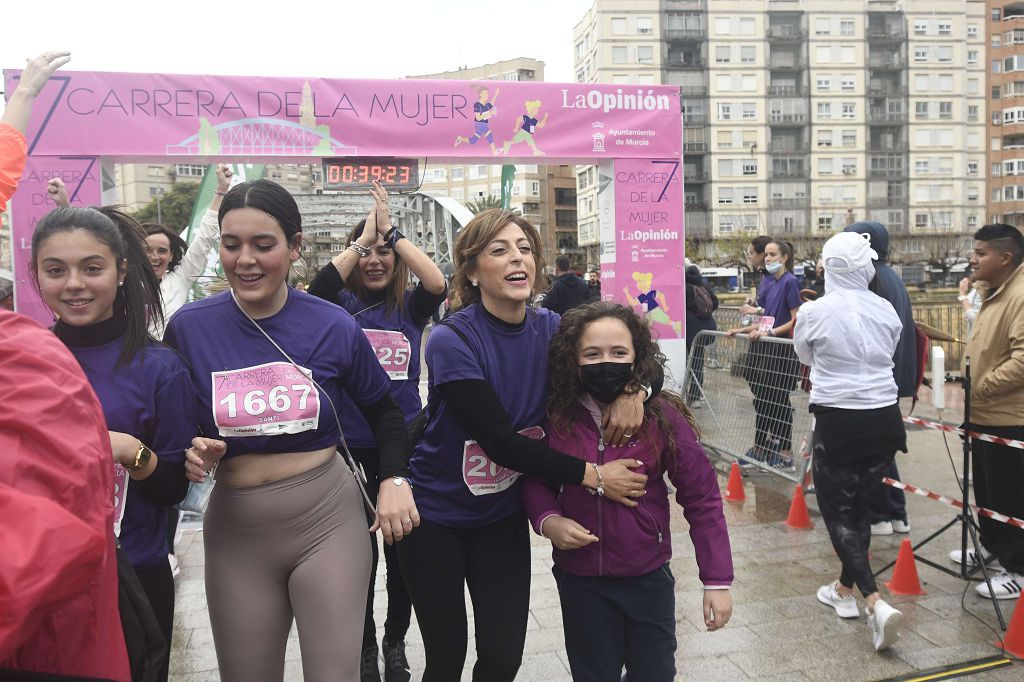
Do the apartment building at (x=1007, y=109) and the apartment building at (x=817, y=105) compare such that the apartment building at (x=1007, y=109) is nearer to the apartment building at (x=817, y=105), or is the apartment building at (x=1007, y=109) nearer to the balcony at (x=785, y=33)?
the apartment building at (x=817, y=105)

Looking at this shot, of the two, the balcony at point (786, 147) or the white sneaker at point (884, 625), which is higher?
the balcony at point (786, 147)

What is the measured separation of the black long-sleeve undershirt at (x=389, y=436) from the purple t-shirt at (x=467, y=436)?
167 mm

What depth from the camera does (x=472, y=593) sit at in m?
2.75

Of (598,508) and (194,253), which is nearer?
(598,508)

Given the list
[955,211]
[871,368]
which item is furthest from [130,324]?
[955,211]

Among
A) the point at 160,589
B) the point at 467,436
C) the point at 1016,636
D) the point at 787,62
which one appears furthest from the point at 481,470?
the point at 787,62

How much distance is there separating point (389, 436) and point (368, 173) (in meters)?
5.50

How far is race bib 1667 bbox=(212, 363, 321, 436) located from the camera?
92.2 inches

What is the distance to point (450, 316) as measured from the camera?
281 cm

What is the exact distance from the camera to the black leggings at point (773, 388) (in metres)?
6.84

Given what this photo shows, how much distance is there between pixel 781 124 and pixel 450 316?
81487mm

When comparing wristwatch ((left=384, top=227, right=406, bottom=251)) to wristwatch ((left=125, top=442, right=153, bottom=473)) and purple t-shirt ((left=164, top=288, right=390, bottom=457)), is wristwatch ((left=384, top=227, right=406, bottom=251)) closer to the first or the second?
purple t-shirt ((left=164, top=288, right=390, bottom=457))

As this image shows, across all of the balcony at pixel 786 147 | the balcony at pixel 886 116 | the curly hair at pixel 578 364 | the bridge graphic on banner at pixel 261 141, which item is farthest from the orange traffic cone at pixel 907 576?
the balcony at pixel 886 116

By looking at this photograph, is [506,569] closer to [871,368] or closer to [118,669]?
[118,669]
